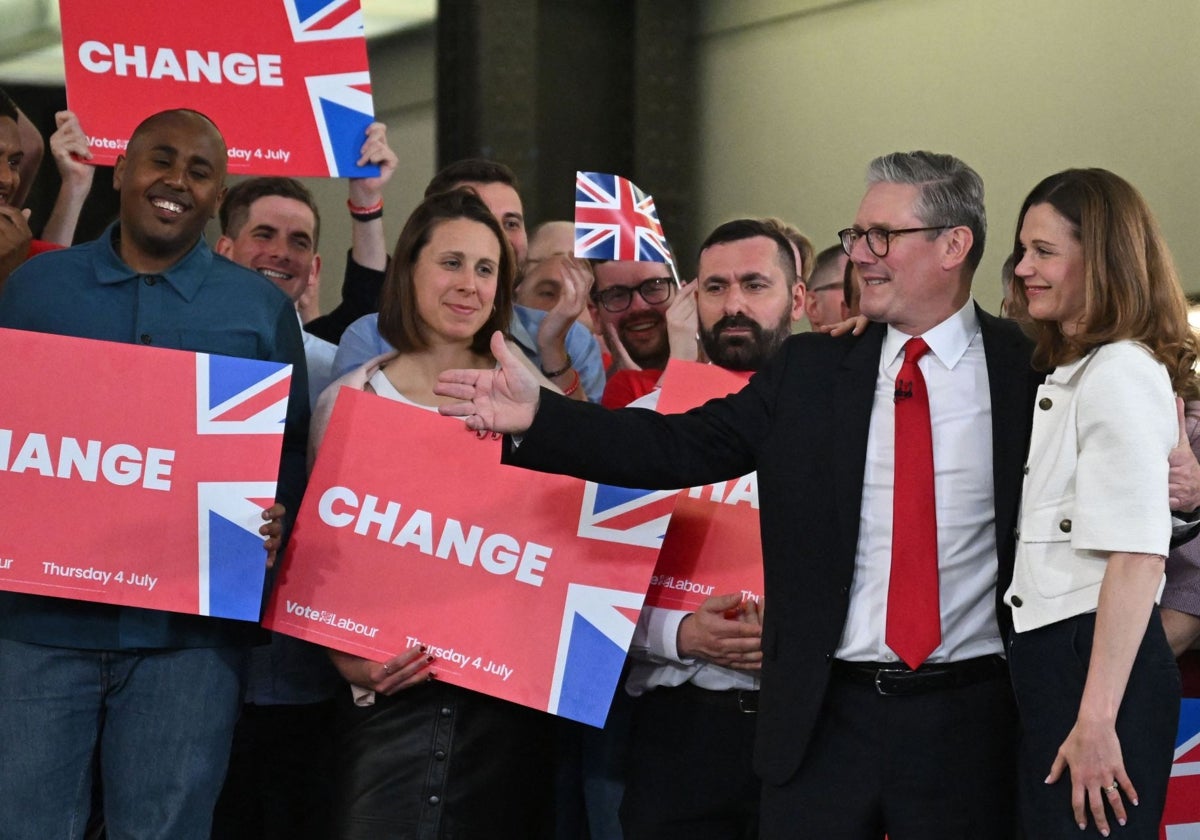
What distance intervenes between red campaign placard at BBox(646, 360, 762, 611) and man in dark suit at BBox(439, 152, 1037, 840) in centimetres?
42

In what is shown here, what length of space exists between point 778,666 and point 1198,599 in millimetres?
867

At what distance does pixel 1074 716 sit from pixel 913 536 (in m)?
0.35

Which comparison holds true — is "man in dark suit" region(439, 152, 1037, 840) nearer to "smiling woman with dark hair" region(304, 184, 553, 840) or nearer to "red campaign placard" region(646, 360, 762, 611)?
"red campaign placard" region(646, 360, 762, 611)

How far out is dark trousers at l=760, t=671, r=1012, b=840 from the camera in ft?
7.77

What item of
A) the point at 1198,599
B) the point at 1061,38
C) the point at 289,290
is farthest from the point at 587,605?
the point at 1061,38

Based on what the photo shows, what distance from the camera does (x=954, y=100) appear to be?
5.63 m

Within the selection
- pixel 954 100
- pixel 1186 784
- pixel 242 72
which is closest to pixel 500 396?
pixel 242 72

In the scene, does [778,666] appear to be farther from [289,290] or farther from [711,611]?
[289,290]

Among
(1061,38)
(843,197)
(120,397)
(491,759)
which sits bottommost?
(491,759)

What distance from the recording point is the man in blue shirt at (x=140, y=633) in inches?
106

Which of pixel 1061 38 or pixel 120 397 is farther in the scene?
pixel 1061 38

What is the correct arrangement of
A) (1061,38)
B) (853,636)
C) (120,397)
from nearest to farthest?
(853,636), (120,397), (1061,38)

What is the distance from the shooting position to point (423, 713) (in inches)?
116

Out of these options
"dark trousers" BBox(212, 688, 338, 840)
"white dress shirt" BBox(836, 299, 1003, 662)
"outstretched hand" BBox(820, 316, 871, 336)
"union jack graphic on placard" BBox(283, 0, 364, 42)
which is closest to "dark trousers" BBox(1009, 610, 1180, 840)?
"white dress shirt" BBox(836, 299, 1003, 662)
